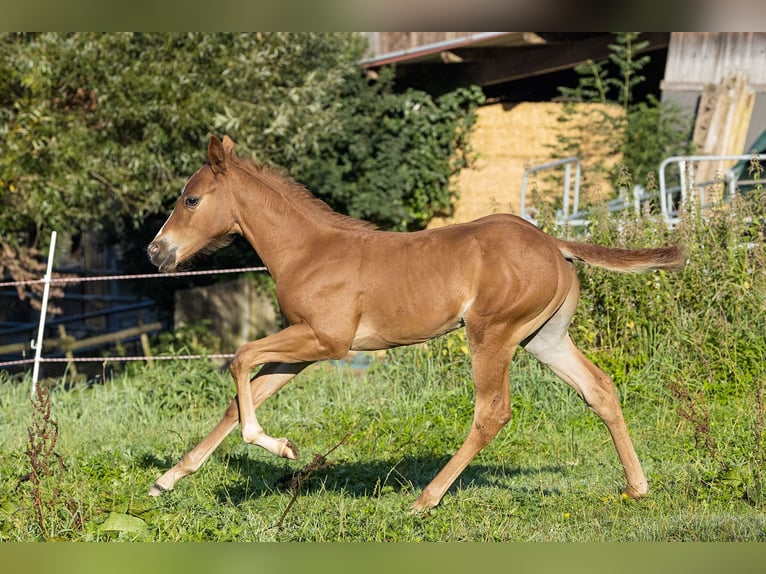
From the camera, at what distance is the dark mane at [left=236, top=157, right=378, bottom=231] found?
19.7 ft

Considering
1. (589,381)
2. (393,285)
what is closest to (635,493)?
(589,381)

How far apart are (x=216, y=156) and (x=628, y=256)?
2.71m

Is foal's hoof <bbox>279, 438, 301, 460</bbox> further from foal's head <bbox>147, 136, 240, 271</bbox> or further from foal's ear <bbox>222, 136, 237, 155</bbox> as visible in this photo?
foal's ear <bbox>222, 136, 237, 155</bbox>

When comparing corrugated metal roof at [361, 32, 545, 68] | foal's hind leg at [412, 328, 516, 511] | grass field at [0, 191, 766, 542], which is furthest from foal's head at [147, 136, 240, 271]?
corrugated metal roof at [361, 32, 545, 68]

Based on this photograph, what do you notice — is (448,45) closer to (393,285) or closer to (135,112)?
(135,112)

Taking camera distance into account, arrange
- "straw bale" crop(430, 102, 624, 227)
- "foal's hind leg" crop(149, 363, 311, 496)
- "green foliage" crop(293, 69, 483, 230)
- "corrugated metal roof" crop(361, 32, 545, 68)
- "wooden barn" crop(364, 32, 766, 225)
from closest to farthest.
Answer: "foal's hind leg" crop(149, 363, 311, 496)
"wooden barn" crop(364, 32, 766, 225)
"corrugated metal roof" crop(361, 32, 545, 68)
"green foliage" crop(293, 69, 483, 230)
"straw bale" crop(430, 102, 624, 227)

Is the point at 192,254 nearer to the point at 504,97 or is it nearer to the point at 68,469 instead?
the point at 68,469

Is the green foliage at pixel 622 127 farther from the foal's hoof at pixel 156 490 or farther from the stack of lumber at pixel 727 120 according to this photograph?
the foal's hoof at pixel 156 490

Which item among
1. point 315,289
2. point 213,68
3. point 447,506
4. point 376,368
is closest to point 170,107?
point 213,68

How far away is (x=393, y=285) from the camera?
18.6 feet

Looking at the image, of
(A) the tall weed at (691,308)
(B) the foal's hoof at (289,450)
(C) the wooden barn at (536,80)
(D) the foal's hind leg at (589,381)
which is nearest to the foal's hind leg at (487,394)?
(D) the foal's hind leg at (589,381)

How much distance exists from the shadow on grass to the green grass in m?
0.02

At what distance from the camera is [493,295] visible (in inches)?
219

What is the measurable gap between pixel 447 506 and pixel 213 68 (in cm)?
788
